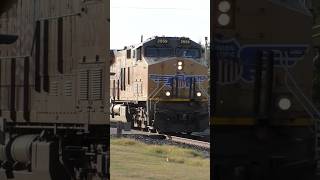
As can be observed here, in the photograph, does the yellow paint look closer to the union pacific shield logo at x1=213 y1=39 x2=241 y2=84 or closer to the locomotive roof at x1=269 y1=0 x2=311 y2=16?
the union pacific shield logo at x1=213 y1=39 x2=241 y2=84

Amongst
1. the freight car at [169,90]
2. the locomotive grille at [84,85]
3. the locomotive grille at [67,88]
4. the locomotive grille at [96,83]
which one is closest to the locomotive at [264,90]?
the freight car at [169,90]

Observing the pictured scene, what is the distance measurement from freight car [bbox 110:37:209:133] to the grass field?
286mm

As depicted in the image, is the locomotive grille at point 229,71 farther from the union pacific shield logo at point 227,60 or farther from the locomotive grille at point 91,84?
the locomotive grille at point 91,84

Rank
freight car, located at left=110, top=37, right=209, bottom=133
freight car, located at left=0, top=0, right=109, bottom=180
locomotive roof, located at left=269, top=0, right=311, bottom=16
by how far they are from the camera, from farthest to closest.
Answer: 1. freight car, located at left=110, top=37, right=209, bottom=133
2. freight car, located at left=0, top=0, right=109, bottom=180
3. locomotive roof, located at left=269, top=0, right=311, bottom=16

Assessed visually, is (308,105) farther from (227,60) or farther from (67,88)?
(67,88)

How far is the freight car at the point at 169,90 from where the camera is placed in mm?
4098

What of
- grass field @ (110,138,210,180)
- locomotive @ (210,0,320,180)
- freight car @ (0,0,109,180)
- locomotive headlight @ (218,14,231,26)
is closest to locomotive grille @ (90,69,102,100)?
freight car @ (0,0,109,180)

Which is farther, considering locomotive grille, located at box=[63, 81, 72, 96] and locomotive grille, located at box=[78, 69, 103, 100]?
locomotive grille, located at box=[63, 81, 72, 96]

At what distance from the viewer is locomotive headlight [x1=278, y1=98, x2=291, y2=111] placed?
3184 millimetres

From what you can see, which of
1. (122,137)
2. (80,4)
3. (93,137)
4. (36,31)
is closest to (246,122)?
(93,137)

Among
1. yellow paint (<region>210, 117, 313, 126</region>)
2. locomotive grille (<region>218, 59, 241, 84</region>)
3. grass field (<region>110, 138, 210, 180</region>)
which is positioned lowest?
grass field (<region>110, 138, 210, 180</region>)

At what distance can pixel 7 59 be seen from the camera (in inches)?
150

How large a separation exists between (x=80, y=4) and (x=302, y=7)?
1.51 m

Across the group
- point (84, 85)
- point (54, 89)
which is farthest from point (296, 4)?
point (54, 89)
